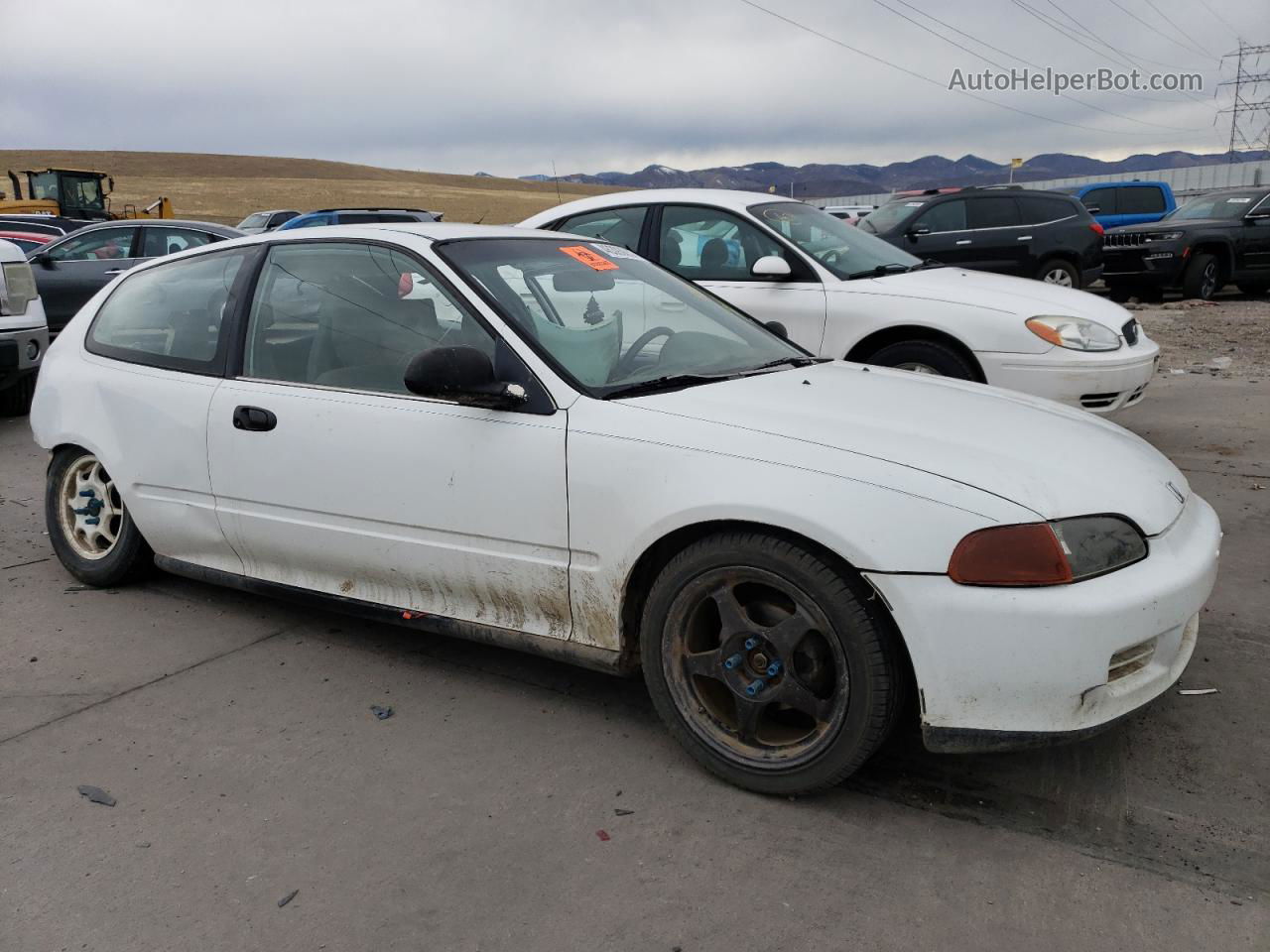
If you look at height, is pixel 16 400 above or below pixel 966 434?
below

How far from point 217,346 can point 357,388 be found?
2.55 feet

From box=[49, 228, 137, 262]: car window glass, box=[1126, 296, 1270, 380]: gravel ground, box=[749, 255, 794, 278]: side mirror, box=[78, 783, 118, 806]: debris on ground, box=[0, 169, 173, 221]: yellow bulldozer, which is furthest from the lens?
box=[0, 169, 173, 221]: yellow bulldozer

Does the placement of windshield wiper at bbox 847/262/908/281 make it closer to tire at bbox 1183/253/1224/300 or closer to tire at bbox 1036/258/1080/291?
tire at bbox 1036/258/1080/291

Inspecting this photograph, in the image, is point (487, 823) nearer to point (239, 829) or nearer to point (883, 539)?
point (239, 829)

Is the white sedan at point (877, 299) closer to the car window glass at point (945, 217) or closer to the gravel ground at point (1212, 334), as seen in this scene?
the gravel ground at point (1212, 334)

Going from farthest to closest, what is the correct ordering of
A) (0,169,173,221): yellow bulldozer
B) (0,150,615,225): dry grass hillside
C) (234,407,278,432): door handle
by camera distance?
(0,150,615,225): dry grass hillside, (0,169,173,221): yellow bulldozer, (234,407,278,432): door handle

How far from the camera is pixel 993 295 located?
6.25 m

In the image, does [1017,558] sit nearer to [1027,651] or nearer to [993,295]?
[1027,651]

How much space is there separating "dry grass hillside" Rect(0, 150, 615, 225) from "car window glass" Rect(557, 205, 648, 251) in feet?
129

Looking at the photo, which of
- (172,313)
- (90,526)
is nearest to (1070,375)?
(172,313)

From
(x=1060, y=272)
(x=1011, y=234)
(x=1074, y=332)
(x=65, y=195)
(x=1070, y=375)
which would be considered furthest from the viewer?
(x=65, y=195)

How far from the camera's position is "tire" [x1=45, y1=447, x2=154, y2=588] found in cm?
448

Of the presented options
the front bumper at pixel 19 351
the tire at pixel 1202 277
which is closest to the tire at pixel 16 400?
the front bumper at pixel 19 351

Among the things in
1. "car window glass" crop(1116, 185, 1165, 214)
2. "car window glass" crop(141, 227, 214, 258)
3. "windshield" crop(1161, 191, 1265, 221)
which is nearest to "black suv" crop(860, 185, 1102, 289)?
"windshield" crop(1161, 191, 1265, 221)
